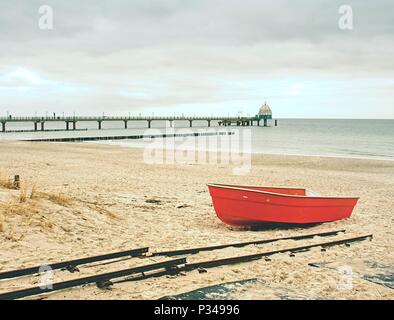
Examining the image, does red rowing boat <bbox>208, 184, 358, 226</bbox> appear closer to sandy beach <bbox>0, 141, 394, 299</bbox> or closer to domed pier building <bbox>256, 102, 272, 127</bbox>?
sandy beach <bbox>0, 141, 394, 299</bbox>

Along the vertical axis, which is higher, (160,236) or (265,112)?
(265,112)

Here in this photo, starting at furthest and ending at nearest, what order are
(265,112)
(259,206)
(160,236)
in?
1. (265,112)
2. (259,206)
3. (160,236)

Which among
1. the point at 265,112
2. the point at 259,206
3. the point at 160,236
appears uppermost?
the point at 265,112

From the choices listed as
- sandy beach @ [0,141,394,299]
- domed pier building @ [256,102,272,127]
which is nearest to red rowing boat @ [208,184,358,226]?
sandy beach @ [0,141,394,299]

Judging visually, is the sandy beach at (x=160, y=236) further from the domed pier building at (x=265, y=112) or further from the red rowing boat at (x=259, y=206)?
the domed pier building at (x=265, y=112)

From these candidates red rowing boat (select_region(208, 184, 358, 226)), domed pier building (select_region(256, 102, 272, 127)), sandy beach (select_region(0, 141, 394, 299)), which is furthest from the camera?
domed pier building (select_region(256, 102, 272, 127))

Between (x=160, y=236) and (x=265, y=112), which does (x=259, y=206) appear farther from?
(x=265, y=112)

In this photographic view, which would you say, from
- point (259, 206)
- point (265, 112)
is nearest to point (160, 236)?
point (259, 206)

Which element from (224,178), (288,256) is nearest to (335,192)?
(224,178)

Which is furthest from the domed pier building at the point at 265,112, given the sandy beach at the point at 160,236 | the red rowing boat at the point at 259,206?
the red rowing boat at the point at 259,206

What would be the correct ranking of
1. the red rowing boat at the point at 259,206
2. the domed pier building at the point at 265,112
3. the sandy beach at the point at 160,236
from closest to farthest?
the sandy beach at the point at 160,236 → the red rowing boat at the point at 259,206 → the domed pier building at the point at 265,112

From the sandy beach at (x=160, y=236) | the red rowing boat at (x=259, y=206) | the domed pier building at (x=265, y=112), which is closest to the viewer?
the sandy beach at (x=160, y=236)

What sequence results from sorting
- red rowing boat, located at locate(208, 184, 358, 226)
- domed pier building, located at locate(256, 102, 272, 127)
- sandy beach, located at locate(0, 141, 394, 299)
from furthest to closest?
domed pier building, located at locate(256, 102, 272, 127) → red rowing boat, located at locate(208, 184, 358, 226) → sandy beach, located at locate(0, 141, 394, 299)

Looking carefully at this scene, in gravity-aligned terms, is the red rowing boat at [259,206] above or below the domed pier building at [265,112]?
below
